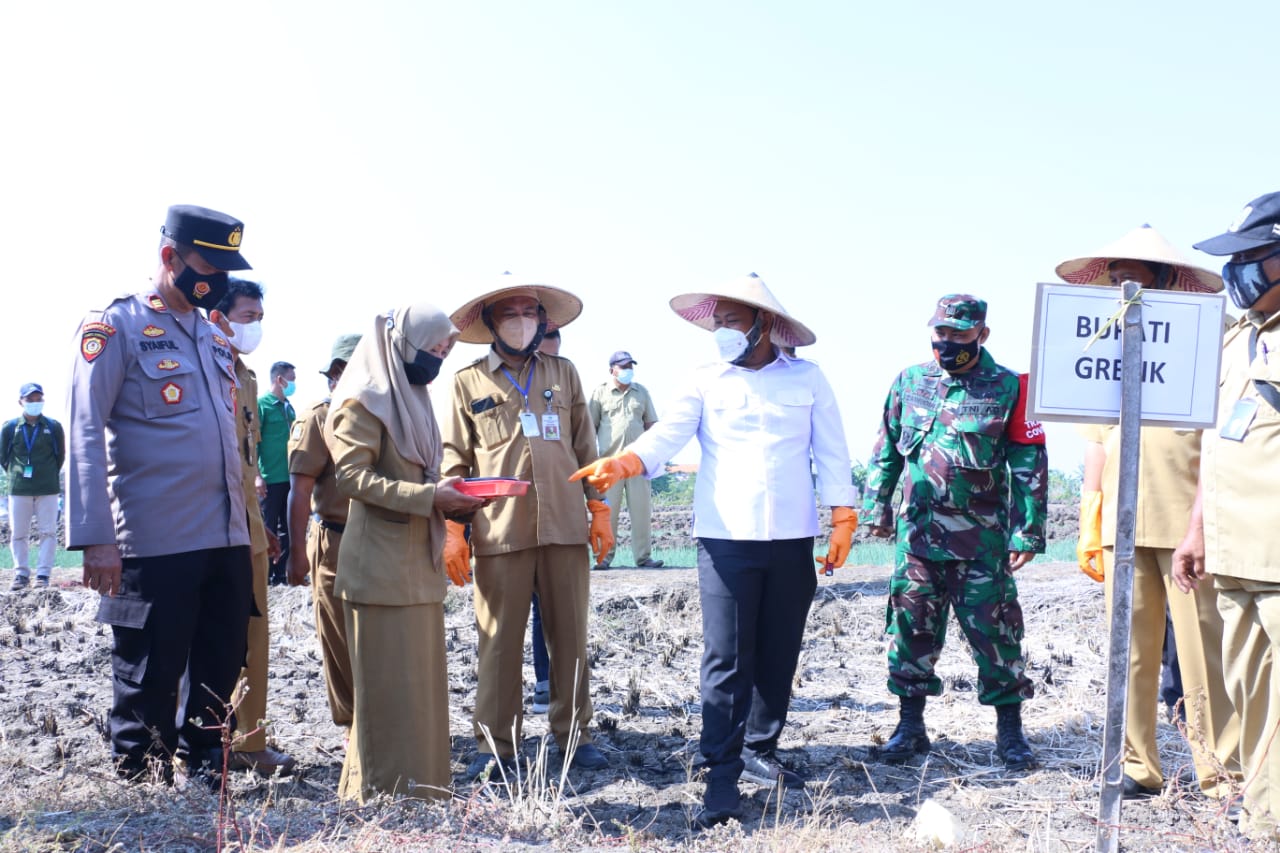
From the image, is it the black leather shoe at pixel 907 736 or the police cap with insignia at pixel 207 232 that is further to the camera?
the black leather shoe at pixel 907 736

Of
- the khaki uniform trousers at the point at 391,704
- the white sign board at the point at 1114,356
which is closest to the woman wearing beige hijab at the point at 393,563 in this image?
the khaki uniform trousers at the point at 391,704

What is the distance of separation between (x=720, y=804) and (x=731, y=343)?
6.31ft

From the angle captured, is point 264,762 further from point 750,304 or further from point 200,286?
point 750,304

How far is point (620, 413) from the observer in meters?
12.2

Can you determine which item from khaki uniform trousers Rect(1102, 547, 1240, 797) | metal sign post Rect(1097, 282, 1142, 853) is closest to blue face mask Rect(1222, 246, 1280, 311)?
metal sign post Rect(1097, 282, 1142, 853)

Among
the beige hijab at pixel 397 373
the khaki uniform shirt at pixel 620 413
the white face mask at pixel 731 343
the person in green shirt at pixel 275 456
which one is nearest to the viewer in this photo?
the beige hijab at pixel 397 373

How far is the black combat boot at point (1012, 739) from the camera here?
17.0 feet

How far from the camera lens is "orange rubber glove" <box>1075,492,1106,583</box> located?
16.1 feet

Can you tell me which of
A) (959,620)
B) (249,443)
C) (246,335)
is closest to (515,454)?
(249,443)

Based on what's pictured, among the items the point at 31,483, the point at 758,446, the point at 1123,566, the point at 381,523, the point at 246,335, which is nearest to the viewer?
the point at 1123,566

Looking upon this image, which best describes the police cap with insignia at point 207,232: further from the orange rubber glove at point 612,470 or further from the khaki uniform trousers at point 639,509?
the khaki uniform trousers at point 639,509

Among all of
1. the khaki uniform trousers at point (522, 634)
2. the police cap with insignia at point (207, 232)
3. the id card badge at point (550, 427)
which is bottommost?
the khaki uniform trousers at point (522, 634)

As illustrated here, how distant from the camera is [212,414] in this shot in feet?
14.9

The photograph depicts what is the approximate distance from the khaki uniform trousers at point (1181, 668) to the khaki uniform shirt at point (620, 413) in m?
7.68
